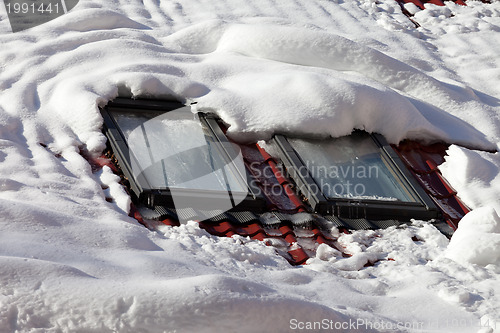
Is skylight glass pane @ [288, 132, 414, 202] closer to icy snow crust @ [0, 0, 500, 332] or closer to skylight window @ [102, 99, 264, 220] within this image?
icy snow crust @ [0, 0, 500, 332]

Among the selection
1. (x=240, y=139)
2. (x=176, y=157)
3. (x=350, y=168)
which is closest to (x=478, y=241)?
(x=350, y=168)

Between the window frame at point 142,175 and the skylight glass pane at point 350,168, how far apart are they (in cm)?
41

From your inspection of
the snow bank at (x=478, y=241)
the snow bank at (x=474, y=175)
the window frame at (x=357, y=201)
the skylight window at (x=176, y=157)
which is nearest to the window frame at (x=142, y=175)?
the skylight window at (x=176, y=157)

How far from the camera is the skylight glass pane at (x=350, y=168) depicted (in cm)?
445

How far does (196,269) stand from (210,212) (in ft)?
2.65

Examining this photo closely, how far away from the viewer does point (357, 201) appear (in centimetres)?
433

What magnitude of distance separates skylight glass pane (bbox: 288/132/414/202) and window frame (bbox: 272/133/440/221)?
1.6 inches

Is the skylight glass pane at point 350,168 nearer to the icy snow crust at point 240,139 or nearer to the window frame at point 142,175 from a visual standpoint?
the icy snow crust at point 240,139

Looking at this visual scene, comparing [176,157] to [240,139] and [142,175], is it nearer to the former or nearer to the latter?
[142,175]

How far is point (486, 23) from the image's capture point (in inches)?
271

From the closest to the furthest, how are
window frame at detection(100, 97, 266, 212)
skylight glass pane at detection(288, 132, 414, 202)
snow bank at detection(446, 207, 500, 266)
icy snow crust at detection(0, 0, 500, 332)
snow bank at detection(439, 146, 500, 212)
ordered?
1. icy snow crust at detection(0, 0, 500, 332)
2. snow bank at detection(446, 207, 500, 266)
3. window frame at detection(100, 97, 266, 212)
4. skylight glass pane at detection(288, 132, 414, 202)
5. snow bank at detection(439, 146, 500, 212)

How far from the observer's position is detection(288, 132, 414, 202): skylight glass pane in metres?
4.45

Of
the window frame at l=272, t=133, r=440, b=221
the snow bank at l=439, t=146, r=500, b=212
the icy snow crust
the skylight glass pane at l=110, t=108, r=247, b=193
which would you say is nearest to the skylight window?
the skylight glass pane at l=110, t=108, r=247, b=193

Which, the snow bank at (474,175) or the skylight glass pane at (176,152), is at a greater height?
the skylight glass pane at (176,152)
